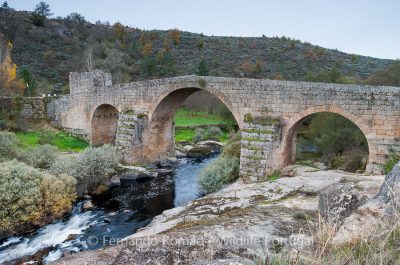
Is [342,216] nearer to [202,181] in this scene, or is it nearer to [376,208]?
[376,208]

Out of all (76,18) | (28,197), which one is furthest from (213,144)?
(76,18)

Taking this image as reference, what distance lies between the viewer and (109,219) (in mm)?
12125

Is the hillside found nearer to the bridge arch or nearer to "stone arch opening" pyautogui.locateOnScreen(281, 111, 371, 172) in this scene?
"stone arch opening" pyautogui.locateOnScreen(281, 111, 371, 172)

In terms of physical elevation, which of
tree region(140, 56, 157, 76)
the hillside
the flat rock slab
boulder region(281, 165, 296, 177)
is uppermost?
the hillside

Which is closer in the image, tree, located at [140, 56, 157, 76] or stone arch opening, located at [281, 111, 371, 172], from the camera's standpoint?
stone arch opening, located at [281, 111, 371, 172]

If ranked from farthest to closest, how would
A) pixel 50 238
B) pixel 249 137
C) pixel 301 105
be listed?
pixel 249 137, pixel 301 105, pixel 50 238

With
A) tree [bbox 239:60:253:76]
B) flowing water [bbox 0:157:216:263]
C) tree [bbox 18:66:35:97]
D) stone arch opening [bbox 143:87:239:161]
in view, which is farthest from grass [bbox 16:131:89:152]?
tree [bbox 239:60:253:76]

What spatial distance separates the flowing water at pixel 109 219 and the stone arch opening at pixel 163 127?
2722 mm

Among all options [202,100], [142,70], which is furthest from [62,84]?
[202,100]

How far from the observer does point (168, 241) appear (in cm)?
292

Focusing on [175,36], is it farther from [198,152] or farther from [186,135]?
[198,152]

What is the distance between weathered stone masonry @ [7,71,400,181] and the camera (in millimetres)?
11727

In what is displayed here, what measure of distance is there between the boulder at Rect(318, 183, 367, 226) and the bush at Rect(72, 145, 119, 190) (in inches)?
493

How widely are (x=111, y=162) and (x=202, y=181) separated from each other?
4.74 metres
